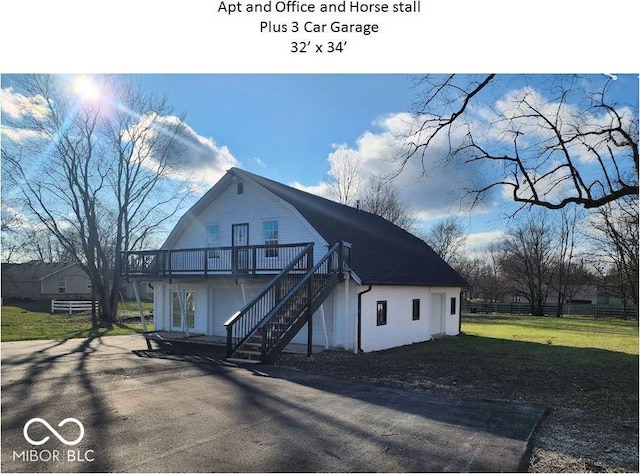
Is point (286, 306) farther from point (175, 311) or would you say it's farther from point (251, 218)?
point (175, 311)

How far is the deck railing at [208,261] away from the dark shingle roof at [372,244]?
1784mm

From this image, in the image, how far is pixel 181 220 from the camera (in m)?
17.8

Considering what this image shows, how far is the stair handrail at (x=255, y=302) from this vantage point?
1070 centimetres

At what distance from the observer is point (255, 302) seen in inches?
437

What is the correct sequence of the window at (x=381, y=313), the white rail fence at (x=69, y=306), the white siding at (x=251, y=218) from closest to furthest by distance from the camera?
the window at (x=381, y=313)
the white siding at (x=251, y=218)
the white rail fence at (x=69, y=306)

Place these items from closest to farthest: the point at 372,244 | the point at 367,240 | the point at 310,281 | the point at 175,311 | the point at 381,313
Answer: the point at 310,281, the point at 381,313, the point at 372,244, the point at 367,240, the point at 175,311

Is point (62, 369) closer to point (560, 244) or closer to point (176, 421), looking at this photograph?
point (176, 421)

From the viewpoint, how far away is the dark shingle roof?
14383 mm

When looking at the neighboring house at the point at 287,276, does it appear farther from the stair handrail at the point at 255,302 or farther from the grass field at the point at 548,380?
the grass field at the point at 548,380

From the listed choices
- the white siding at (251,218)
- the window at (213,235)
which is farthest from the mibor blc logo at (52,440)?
the window at (213,235)

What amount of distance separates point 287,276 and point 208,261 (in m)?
4.48

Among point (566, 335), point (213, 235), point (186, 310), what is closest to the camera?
point (213, 235)

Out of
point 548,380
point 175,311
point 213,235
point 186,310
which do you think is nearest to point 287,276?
point 213,235

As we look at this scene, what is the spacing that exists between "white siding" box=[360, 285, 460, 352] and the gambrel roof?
480mm
